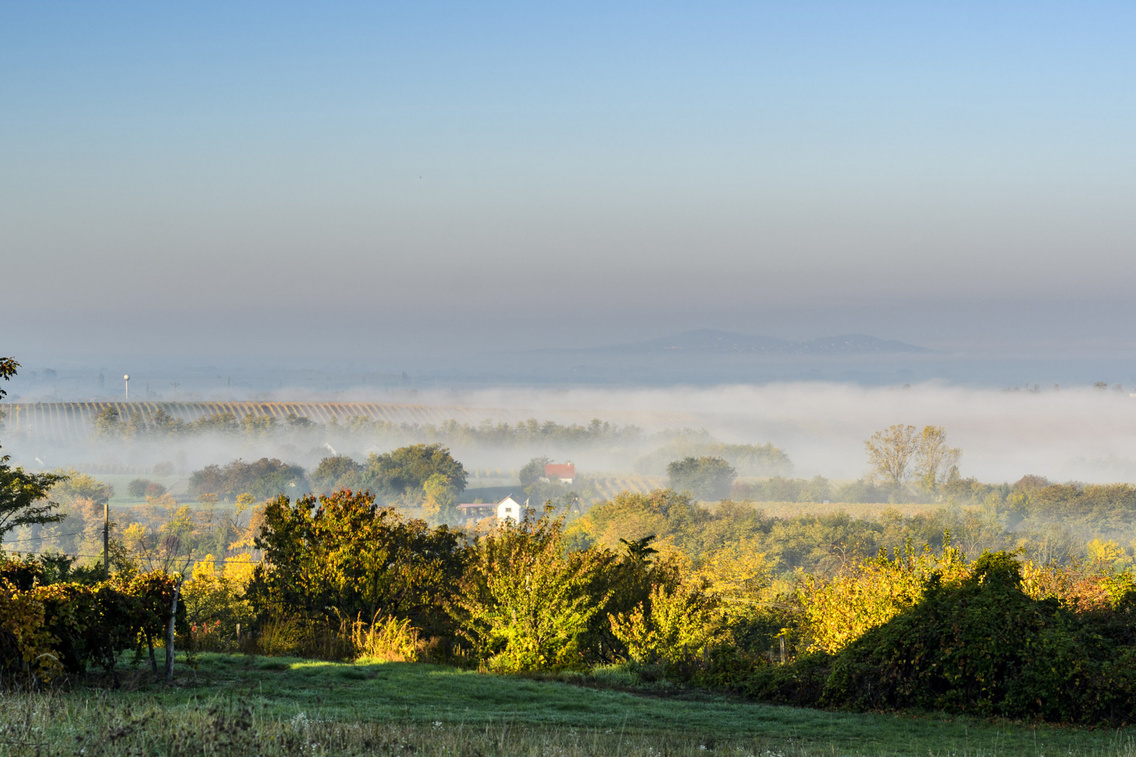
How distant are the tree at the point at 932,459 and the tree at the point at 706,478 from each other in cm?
3226

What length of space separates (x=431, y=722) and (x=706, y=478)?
550ft

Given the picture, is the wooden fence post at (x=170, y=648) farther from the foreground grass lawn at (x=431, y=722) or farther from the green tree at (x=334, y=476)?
the green tree at (x=334, y=476)

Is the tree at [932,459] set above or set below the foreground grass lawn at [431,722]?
above

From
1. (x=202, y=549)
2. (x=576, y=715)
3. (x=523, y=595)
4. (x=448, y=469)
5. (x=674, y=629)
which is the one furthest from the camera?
(x=448, y=469)

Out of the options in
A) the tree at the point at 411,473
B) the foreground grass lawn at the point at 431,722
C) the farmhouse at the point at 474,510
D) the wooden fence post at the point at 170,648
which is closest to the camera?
the foreground grass lawn at the point at 431,722

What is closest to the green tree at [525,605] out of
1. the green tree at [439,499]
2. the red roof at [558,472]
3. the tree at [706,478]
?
the green tree at [439,499]

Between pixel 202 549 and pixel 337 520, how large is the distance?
87166 millimetres

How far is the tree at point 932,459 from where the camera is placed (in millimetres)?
154000

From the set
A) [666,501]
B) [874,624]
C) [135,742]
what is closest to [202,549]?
[666,501]

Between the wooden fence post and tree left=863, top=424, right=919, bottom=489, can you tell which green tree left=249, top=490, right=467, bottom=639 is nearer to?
the wooden fence post

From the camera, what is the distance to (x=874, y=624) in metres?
17.2

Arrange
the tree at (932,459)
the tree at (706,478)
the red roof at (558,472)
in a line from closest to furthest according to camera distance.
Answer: the tree at (932,459) → the tree at (706,478) → the red roof at (558,472)

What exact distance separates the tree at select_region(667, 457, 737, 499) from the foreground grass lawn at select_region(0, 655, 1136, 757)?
161 metres

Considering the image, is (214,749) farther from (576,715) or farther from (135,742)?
(576,715)
